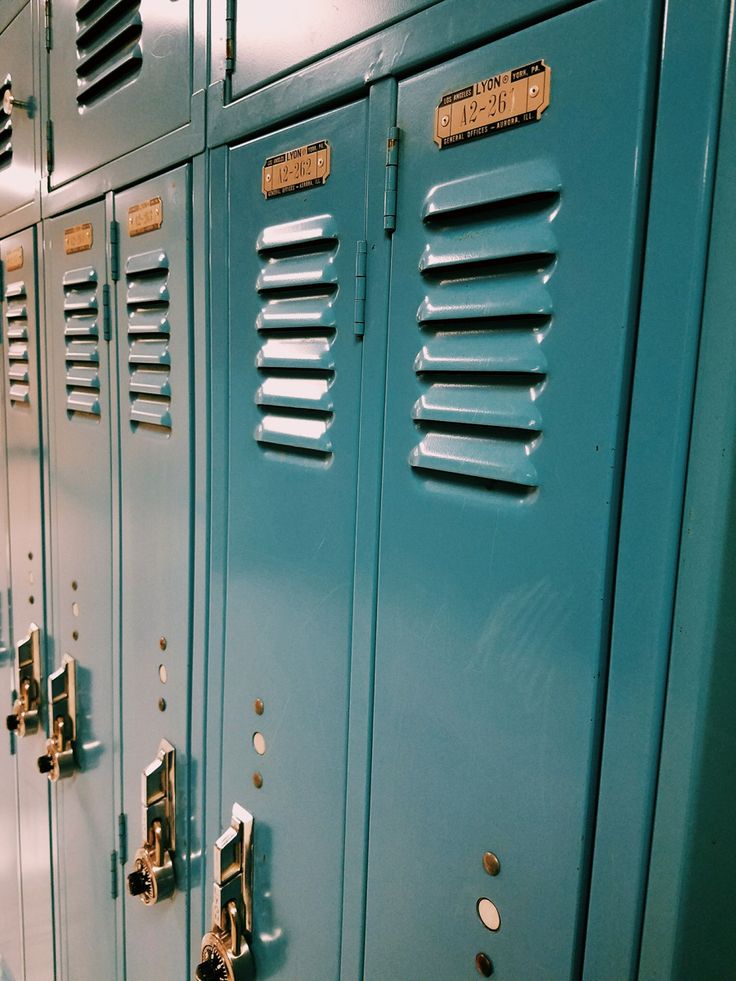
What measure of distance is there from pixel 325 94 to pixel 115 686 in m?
1.54

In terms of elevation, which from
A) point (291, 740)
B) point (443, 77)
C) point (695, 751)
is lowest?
point (291, 740)

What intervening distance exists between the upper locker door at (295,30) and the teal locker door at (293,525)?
11 cm

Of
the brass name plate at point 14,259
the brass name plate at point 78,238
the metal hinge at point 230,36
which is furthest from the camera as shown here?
the brass name plate at point 14,259

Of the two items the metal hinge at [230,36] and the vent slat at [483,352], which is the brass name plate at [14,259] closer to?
the metal hinge at [230,36]

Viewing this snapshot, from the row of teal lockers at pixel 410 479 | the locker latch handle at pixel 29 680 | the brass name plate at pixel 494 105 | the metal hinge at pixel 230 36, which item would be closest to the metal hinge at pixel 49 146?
the row of teal lockers at pixel 410 479

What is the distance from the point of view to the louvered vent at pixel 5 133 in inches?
93.5

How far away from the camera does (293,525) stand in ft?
4.22

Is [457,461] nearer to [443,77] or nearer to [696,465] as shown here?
[696,465]

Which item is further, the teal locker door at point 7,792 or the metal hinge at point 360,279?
the teal locker door at point 7,792

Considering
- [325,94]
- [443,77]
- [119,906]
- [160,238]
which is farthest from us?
[119,906]

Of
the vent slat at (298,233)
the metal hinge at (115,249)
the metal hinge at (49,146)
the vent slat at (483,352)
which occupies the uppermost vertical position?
the metal hinge at (49,146)

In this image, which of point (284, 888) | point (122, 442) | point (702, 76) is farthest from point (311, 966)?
point (702, 76)

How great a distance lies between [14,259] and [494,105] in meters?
2.04

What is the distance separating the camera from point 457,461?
958 mm
